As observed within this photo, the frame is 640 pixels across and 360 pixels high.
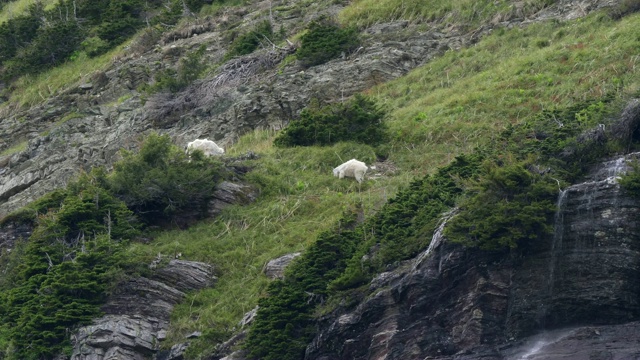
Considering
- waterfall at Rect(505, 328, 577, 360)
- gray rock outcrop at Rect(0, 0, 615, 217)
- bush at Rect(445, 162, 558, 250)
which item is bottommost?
gray rock outcrop at Rect(0, 0, 615, 217)

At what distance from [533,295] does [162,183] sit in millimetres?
11180

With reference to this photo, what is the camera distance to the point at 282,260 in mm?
25094

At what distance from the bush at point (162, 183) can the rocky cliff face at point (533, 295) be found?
887cm

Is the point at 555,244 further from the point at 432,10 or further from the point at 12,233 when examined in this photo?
the point at 432,10

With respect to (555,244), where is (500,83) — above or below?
below

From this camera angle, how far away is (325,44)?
37812 mm

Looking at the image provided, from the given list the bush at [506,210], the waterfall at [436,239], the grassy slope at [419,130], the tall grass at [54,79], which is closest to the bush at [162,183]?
the grassy slope at [419,130]

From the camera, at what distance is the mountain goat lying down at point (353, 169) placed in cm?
2836

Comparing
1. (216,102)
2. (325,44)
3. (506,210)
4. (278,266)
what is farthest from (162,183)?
(325,44)

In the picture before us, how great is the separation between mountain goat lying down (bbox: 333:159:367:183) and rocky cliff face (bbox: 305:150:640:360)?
330 inches

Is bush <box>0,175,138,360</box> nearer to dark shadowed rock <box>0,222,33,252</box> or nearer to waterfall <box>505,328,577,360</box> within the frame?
dark shadowed rock <box>0,222,33,252</box>

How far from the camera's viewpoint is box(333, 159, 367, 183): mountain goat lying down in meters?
28.4

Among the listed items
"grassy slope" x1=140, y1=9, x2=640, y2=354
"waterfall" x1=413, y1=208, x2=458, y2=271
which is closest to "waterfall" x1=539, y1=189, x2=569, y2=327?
"waterfall" x1=413, y1=208, x2=458, y2=271

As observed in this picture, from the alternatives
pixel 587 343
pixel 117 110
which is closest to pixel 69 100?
pixel 117 110
